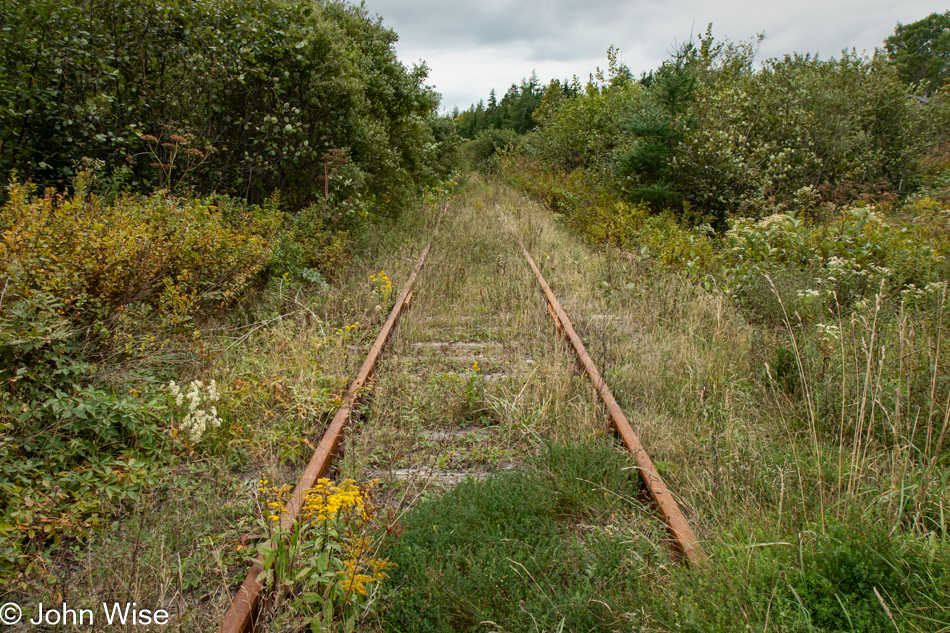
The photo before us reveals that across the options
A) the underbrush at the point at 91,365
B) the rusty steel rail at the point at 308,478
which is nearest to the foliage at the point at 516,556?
the rusty steel rail at the point at 308,478

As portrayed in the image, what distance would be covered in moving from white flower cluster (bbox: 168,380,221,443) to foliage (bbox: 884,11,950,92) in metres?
82.6

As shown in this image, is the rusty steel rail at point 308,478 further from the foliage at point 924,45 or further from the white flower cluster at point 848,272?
the foliage at point 924,45

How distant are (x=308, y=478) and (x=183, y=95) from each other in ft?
21.2

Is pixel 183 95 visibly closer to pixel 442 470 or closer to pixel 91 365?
pixel 91 365

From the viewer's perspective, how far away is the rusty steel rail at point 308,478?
1.99m

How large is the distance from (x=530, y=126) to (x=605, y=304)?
50729mm

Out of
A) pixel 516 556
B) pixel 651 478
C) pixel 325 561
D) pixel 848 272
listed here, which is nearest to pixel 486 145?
pixel 848 272

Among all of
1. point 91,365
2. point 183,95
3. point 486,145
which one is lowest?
point 91,365

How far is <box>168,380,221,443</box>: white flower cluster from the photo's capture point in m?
3.21

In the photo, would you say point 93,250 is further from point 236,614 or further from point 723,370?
point 723,370

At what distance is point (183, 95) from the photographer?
709 cm

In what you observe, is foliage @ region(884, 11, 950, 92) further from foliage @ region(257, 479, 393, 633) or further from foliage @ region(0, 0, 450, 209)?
foliage @ region(257, 479, 393, 633)

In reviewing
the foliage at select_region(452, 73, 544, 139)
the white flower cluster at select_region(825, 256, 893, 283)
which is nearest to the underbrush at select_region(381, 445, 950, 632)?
the white flower cluster at select_region(825, 256, 893, 283)

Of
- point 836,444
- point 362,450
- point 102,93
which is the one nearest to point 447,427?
point 362,450
